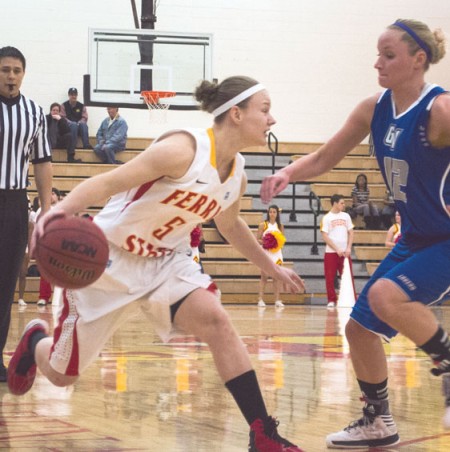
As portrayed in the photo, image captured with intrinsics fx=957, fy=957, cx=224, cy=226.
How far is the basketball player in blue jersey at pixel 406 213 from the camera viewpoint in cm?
393

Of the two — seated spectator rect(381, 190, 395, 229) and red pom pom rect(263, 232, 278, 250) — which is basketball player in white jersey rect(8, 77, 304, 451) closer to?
red pom pom rect(263, 232, 278, 250)

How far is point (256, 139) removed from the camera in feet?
13.5

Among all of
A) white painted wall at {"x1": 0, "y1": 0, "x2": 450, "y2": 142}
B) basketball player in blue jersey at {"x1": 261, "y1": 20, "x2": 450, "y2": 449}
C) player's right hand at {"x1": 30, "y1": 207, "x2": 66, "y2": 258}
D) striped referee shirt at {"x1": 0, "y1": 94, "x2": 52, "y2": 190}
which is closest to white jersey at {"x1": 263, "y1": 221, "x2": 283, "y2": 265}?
white painted wall at {"x1": 0, "y1": 0, "x2": 450, "y2": 142}

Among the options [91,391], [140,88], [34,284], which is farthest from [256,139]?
[34,284]

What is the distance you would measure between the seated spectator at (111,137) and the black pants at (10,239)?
13.2 metres

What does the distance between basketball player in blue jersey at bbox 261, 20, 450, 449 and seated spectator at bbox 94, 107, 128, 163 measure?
14921 mm

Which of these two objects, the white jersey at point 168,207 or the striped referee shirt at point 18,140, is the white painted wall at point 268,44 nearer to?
the striped referee shirt at point 18,140

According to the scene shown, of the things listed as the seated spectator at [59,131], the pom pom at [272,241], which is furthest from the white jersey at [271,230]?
the seated spectator at [59,131]

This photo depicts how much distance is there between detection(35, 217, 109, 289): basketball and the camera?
356 centimetres

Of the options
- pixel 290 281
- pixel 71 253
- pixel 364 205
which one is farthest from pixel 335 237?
pixel 71 253

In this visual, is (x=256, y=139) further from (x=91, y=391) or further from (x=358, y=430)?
(x=91, y=391)

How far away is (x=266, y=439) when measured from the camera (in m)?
3.69

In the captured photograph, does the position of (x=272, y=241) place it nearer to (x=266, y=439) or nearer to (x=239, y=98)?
(x=239, y=98)

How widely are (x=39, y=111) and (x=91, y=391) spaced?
1.82 meters
